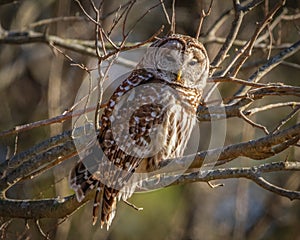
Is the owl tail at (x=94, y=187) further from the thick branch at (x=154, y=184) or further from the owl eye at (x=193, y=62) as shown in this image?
the owl eye at (x=193, y=62)

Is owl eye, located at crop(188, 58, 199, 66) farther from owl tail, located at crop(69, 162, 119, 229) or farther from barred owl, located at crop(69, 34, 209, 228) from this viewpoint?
owl tail, located at crop(69, 162, 119, 229)

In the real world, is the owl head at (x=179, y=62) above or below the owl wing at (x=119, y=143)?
above

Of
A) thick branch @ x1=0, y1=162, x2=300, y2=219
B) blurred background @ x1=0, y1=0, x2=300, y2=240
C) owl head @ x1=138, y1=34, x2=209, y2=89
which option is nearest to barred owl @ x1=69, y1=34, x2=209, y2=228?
owl head @ x1=138, y1=34, x2=209, y2=89

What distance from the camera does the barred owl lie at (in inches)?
165

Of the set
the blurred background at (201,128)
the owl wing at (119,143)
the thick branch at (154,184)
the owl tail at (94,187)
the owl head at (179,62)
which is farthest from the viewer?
the blurred background at (201,128)

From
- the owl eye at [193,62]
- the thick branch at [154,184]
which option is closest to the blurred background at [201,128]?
the owl eye at [193,62]

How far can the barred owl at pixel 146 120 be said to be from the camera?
4191 millimetres

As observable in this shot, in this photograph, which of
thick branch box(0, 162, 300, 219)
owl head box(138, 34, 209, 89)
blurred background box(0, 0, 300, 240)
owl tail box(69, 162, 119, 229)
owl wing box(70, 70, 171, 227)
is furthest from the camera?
blurred background box(0, 0, 300, 240)

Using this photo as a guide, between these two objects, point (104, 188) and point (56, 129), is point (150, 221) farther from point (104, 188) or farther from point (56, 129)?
point (104, 188)

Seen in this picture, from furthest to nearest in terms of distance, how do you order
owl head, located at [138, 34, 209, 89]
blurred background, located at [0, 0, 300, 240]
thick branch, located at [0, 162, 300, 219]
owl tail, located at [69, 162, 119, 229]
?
blurred background, located at [0, 0, 300, 240]
owl head, located at [138, 34, 209, 89]
owl tail, located at [69, 162, 119, 229]
thick branch, located at [0, 162, 300, 219]

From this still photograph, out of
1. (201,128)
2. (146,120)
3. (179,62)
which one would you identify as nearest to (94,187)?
(146,120)

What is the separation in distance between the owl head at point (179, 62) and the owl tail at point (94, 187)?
86cm

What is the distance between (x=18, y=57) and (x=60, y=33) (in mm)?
1764

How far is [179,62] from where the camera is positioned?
4719 millimetres
